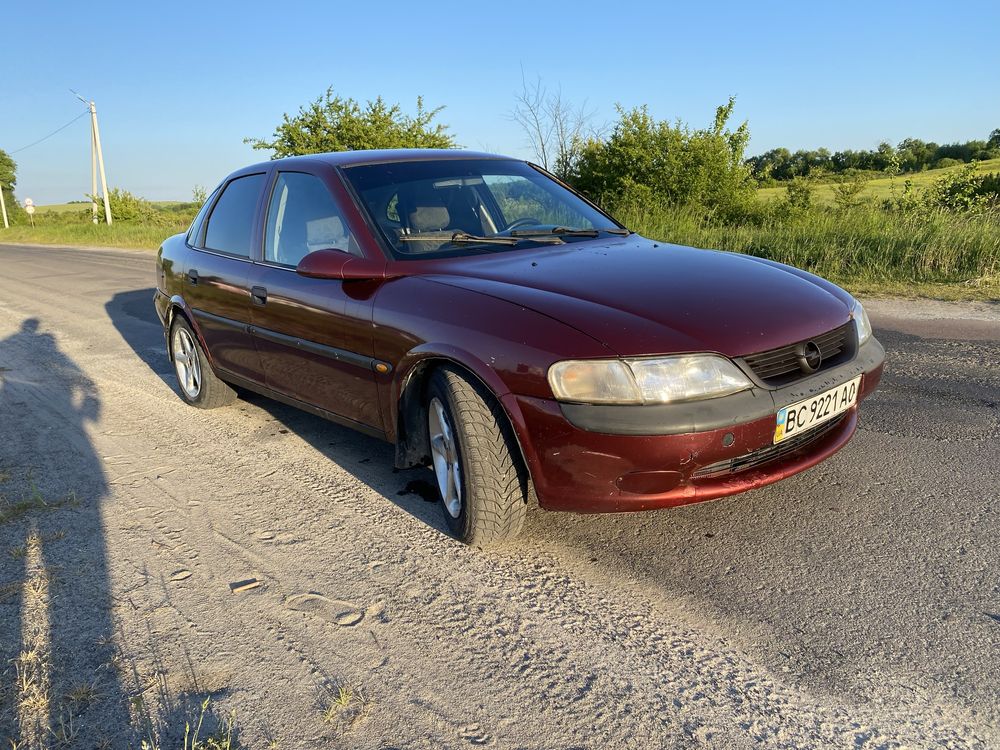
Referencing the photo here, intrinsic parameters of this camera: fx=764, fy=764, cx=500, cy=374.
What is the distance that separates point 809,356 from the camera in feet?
9.43

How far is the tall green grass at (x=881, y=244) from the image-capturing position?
9.00m

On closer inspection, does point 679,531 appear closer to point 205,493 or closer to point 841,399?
point 841,399

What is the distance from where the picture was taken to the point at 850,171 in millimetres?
22547

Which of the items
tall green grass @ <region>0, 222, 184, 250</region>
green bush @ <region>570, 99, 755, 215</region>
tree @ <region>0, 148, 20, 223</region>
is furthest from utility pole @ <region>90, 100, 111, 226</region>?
tree @ <region>0, 148, 20, 223</region>

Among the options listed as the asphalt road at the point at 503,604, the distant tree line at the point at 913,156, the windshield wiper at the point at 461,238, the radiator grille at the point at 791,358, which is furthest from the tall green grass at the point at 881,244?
the distant tree line at the point at 913,156

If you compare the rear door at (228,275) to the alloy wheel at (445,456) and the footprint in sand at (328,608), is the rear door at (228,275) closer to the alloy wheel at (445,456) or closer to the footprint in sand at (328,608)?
the alloy wheel at (445,456)

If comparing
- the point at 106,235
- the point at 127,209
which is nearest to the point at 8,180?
the point at 127,209

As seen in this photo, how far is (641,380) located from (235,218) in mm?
3149

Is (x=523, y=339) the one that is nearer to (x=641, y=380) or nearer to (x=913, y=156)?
(x=641, y=380)

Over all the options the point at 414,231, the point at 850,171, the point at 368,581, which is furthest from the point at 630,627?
the point at 850,171

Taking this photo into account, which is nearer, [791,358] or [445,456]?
[791,358]

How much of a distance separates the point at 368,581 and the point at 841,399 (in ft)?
6.37

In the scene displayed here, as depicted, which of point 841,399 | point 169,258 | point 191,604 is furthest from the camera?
point 169,258

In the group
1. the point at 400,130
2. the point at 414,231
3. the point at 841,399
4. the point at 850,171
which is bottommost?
the point at 841,399
